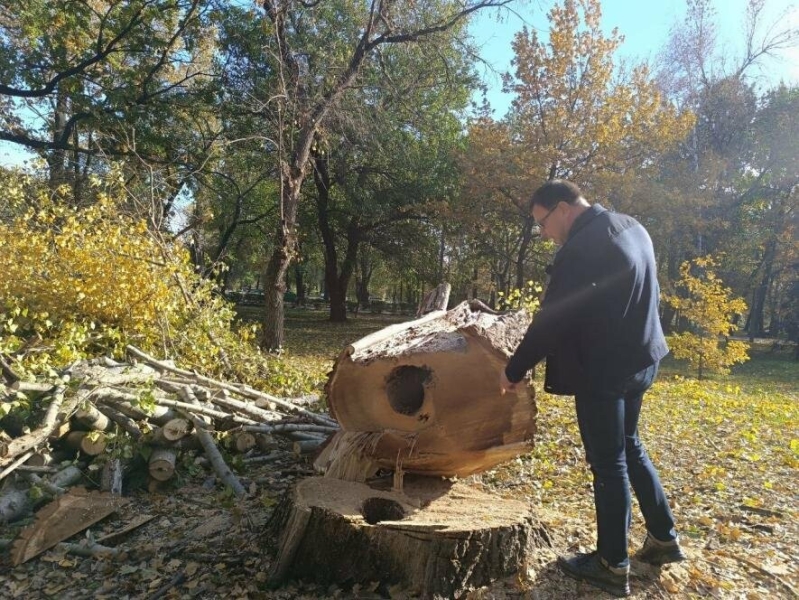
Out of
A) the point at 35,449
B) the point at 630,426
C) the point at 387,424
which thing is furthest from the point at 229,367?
the point at 630,426

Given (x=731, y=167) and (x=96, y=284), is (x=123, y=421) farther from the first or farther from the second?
(x=731, y=167)

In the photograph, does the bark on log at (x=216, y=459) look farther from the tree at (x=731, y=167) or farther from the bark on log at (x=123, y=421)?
the tree at (x=731, y=167)

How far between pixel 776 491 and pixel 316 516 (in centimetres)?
329

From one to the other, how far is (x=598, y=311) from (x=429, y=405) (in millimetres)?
1081

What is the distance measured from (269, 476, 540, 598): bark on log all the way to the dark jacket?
74cm

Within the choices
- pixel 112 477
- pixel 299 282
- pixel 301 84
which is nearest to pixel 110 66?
pixel 301 84

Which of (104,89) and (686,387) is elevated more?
(104,89)

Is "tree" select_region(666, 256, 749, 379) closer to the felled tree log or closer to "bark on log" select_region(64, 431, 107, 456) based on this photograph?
the felled tree log

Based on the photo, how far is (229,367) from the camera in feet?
20.8

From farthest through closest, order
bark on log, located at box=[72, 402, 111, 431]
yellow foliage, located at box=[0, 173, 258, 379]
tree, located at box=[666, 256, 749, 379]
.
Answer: tree, located at box=[666, 256, 749, 379]
yellow foliage, located at box=[0, 173, 258, 379]
bark on log, located at box=[72, 402, 111, 431]

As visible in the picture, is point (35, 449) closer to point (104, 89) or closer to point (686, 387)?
point (104, 89)

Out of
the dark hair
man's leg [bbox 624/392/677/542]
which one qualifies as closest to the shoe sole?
man's leg [bbox 624/392/677/542]

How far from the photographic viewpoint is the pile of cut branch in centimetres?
330

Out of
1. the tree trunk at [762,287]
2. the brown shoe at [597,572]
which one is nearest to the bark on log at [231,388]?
the brown shoe at [597,572]
